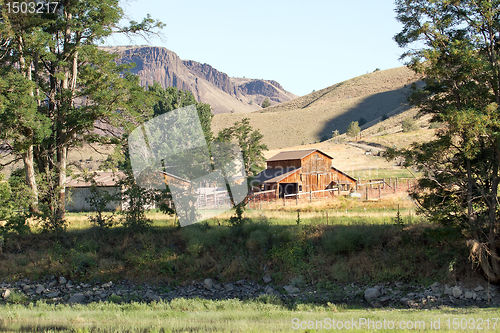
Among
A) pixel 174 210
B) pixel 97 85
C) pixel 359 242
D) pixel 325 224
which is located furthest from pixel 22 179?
pixel 359 242

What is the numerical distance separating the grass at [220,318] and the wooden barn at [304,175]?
2804 cm

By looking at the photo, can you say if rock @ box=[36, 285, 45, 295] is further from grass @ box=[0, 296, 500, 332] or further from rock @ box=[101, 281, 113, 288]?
rock @ box=[101, 281, 113, 288]

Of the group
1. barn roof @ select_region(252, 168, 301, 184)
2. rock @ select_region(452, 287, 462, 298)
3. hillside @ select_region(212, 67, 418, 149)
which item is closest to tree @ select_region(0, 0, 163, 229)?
rock @ select_region(452, 287, 462, 298)

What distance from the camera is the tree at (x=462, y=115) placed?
12.7 meters

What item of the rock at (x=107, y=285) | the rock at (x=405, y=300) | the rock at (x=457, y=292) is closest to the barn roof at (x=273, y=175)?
the rock at (x=107, y=285)

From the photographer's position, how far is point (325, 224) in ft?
58.6

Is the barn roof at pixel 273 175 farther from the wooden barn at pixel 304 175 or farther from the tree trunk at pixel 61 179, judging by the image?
the tree trunk at pixel 61 179

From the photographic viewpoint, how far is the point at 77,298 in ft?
49.6

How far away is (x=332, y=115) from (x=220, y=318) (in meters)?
144

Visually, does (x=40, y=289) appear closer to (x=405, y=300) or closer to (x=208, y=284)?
(x=208, y=284)

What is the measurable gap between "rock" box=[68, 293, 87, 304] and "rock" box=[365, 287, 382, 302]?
11057 millimetres

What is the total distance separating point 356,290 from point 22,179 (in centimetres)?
1760

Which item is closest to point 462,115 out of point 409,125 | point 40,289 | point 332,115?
point 40,289

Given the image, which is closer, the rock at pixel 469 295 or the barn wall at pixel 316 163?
the rock at pixel 469 295
